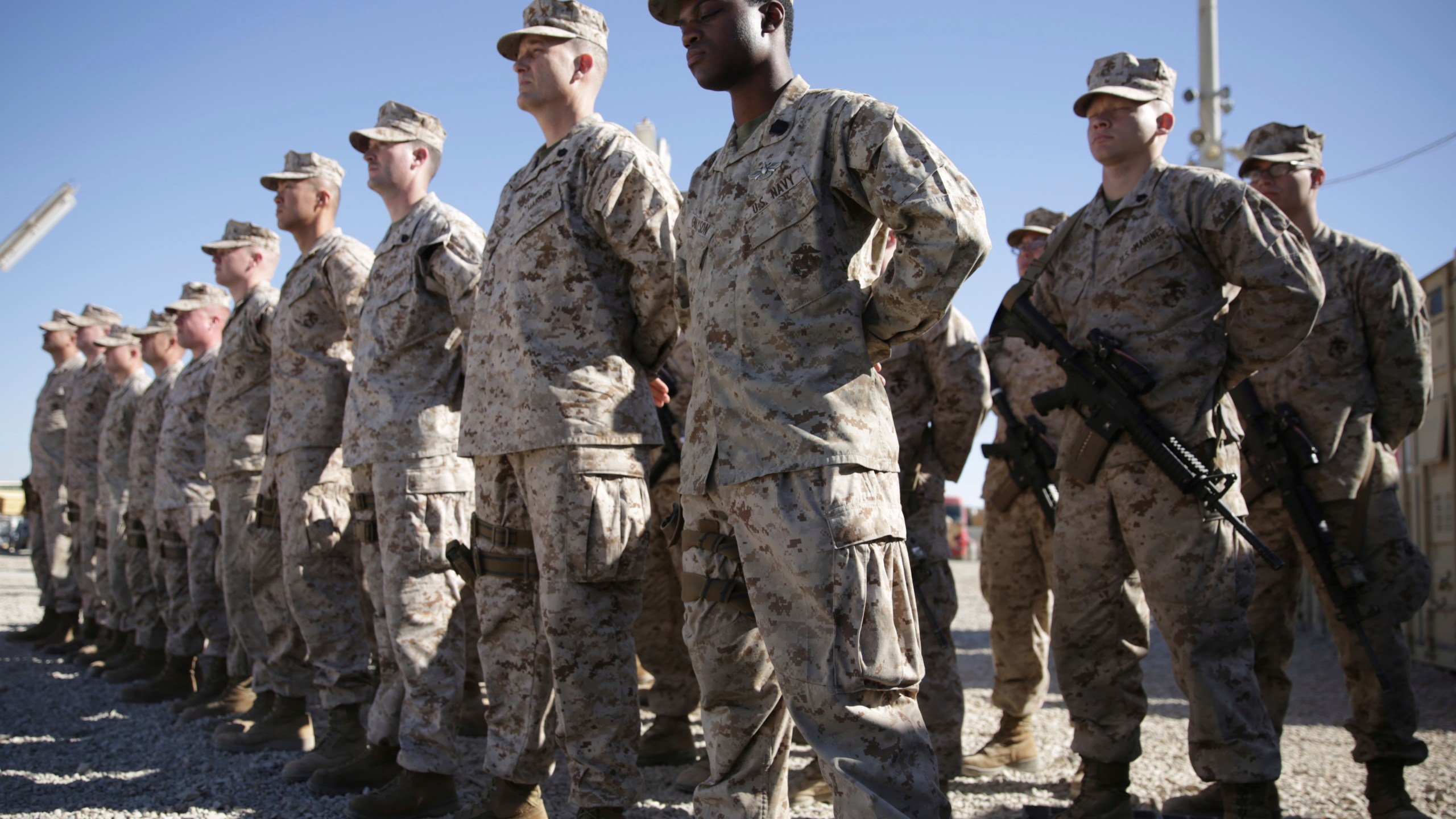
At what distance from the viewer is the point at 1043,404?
3.80 metres

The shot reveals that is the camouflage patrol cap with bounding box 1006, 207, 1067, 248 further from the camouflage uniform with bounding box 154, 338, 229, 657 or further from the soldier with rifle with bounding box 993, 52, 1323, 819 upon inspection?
the camouflage uniform with bounding box 154, 338, 229, 657

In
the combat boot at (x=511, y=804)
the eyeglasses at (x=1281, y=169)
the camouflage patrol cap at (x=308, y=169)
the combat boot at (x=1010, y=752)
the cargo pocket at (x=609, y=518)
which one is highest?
the camouflage patrol cap at (x=308, y=169)

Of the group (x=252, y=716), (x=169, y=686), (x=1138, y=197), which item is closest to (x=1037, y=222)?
(x=1138, y=197)

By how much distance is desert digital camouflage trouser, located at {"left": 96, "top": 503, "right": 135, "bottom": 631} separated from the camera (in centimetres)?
828

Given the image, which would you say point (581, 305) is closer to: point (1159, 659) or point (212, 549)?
point (212, 549)

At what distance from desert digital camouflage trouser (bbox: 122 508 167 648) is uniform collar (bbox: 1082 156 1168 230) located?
6894 millimetres

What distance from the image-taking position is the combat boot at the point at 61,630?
10.1m

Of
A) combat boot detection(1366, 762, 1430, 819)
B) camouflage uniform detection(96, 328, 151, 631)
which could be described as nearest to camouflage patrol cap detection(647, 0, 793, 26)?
combat boot detection(1366, 762, 1430, 819)

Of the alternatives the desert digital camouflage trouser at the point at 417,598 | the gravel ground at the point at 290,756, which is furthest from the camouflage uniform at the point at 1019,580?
the desert digital camouflage trouser at the point at 417,598

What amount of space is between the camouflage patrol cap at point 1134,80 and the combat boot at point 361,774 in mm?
3795

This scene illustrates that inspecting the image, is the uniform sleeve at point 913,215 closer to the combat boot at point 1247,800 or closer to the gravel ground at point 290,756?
the combat boot at point 1247,800

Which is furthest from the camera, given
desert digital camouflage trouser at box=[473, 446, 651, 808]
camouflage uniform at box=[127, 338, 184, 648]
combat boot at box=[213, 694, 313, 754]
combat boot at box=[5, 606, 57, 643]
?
A: combat boot at box=[5, 606, 57, 643]

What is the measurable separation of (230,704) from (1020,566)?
4.74 meters

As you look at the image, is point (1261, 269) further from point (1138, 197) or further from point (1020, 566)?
point (1020, 566)
